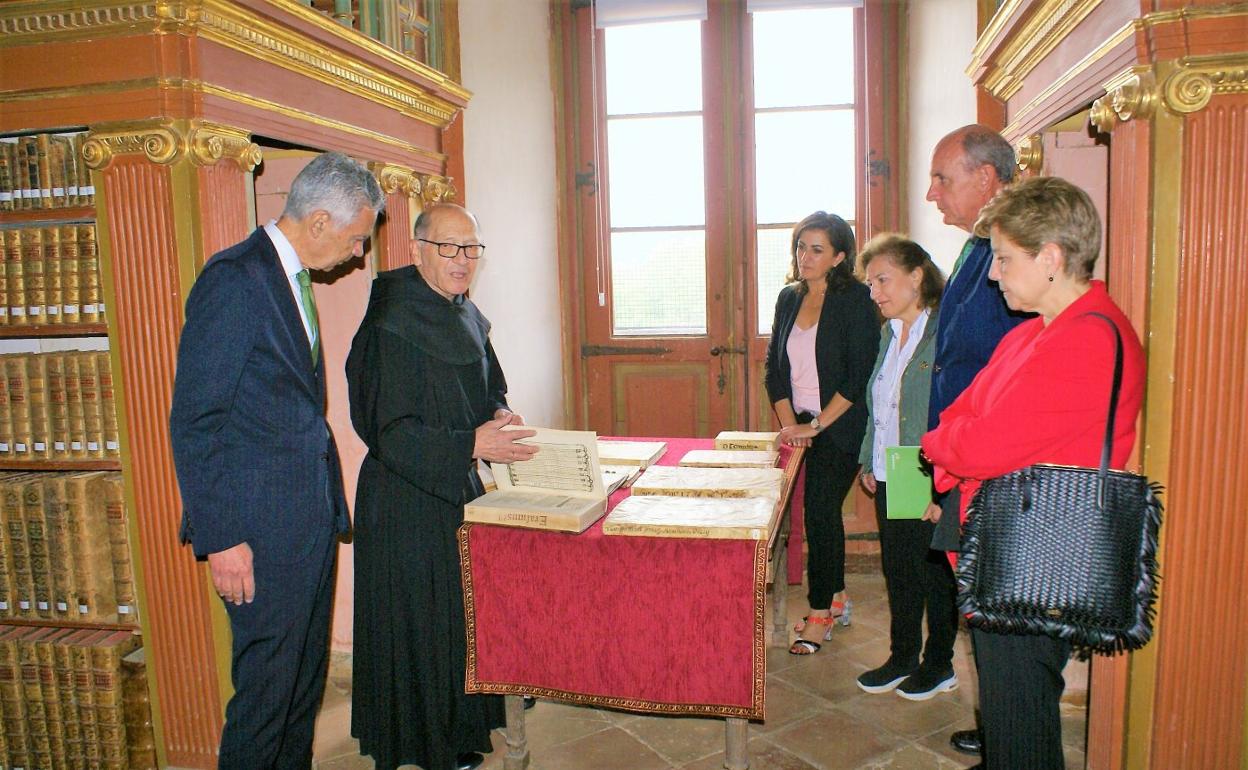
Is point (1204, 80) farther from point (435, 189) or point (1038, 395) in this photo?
point (435, 189)

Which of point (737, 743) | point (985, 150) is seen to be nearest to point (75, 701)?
point (737, 743)

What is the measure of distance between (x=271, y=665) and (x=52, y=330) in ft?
4.91

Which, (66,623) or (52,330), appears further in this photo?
(66,623)

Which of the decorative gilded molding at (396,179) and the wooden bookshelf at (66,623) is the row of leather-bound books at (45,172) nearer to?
the decorative gilded molding at (396,179)

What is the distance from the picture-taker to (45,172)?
110 inches

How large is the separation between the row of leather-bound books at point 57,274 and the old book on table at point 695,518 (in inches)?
72.6

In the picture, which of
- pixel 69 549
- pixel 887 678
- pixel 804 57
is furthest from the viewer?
pixel 804 57

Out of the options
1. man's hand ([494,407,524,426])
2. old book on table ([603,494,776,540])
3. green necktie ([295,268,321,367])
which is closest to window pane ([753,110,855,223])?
man's hand ([494,407,524,426])

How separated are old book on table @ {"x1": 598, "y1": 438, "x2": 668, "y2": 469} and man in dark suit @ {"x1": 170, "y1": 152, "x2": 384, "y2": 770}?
3.74ft

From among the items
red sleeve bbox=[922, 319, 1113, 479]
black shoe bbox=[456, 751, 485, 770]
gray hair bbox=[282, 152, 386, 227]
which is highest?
gray hair bbox=[282, 152, 386, 227]

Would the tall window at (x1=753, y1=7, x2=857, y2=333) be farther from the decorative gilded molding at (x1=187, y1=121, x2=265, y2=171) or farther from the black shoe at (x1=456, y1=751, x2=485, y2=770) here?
the black shoe at (x1=456, y1=751, x2=485, y2=770)

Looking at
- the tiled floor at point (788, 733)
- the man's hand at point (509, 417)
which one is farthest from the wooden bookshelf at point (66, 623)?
the man's hand at point (509, 417)

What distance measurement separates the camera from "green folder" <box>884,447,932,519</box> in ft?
7.92

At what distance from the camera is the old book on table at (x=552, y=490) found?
2.44 m
